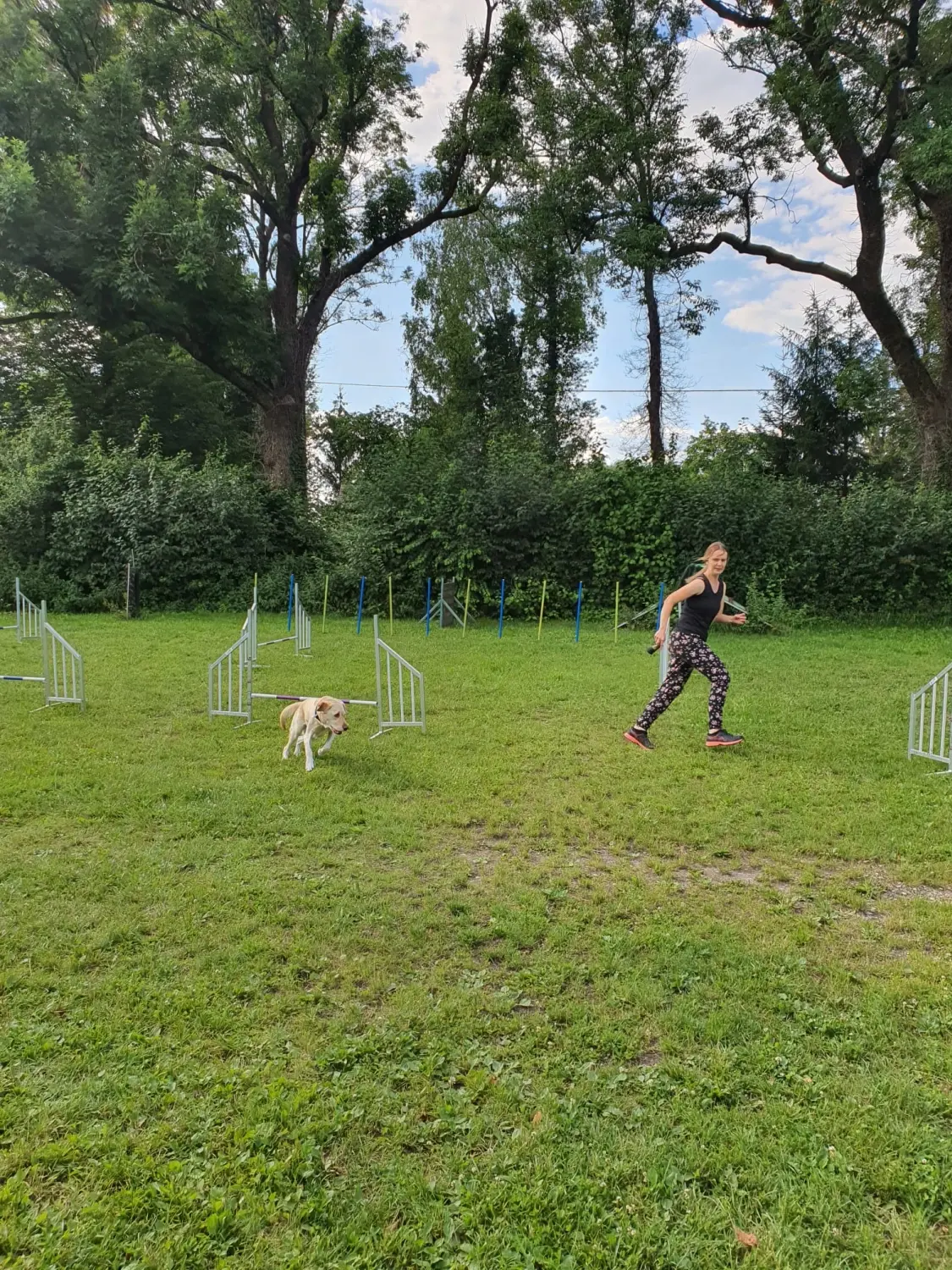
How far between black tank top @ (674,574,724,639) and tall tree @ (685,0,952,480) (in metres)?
13.5

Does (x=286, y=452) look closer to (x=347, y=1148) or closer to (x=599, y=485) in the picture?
(x=599, y=485)

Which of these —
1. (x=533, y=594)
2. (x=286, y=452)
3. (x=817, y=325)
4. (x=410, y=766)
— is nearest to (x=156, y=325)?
(x=286, y=452)

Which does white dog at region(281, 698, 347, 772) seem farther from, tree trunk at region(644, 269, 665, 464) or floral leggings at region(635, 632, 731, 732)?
tree trunk at region(644, 269, 665, 464)

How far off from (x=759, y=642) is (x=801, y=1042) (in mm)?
11653

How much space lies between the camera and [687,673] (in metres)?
6.77

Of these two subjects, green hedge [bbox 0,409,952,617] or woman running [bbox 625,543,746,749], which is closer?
woman running [bbox 625,543,746,749]

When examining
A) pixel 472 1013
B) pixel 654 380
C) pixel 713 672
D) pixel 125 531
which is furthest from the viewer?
pixel 654 380

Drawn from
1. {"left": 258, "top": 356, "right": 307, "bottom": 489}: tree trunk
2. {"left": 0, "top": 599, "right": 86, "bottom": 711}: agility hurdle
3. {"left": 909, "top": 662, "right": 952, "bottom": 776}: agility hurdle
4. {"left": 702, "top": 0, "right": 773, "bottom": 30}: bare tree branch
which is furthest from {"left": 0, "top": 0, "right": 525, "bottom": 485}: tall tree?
{"left": 909, "top": 662, "right": 952, "bottom": 776}: agility hurdle

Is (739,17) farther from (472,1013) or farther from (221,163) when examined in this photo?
(472,1013)

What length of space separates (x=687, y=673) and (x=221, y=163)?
24032mm

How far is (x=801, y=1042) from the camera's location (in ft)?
8.78

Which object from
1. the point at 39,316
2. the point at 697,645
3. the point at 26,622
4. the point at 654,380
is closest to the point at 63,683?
the point at 697,645

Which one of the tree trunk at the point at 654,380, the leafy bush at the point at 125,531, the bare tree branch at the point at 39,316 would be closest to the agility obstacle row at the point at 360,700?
the leafy bush at the point at 125,531

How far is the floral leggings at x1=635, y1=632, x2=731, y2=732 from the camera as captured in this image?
6523 mm
